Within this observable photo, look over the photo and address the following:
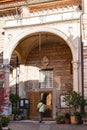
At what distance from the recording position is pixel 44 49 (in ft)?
85.4

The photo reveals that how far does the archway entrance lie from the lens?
25.0 metres

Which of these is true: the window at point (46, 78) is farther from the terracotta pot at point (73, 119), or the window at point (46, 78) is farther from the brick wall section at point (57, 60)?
the terracotta pot at point (73, 119)

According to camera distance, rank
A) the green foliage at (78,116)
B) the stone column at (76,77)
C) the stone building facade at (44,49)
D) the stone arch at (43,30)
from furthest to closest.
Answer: the stone building facade at (44,49) < the stone arch at (43,30) < the stone column at (76,77) < the green foliage at (78,116)

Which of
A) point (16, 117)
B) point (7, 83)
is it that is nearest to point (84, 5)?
point (7, 83)

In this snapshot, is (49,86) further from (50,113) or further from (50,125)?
(50,125)

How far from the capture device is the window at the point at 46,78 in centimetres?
2578

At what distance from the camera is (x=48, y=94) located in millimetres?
25578

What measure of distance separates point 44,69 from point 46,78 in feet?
2.34

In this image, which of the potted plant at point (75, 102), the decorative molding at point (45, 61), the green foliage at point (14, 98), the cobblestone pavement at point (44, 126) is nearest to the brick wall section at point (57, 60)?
the decorative molding at point (45, 61)

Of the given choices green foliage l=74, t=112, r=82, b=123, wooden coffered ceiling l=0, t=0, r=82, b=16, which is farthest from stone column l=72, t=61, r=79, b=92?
wooden coffered ceiling l=0, t=0, r=82, b=16

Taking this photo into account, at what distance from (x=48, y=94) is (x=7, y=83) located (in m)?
3.71

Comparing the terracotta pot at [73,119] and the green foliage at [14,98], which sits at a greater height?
the green foliage at [14,98]

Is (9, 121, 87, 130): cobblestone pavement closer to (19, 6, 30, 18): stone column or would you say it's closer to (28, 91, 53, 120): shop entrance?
(28, 91, 53, 120): shop entrance

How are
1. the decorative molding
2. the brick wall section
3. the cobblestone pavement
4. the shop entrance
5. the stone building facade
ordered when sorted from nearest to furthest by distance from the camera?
the cobblestone pavement
the stone building facade
the brick wall section
the shop entrance
the decorative molding
